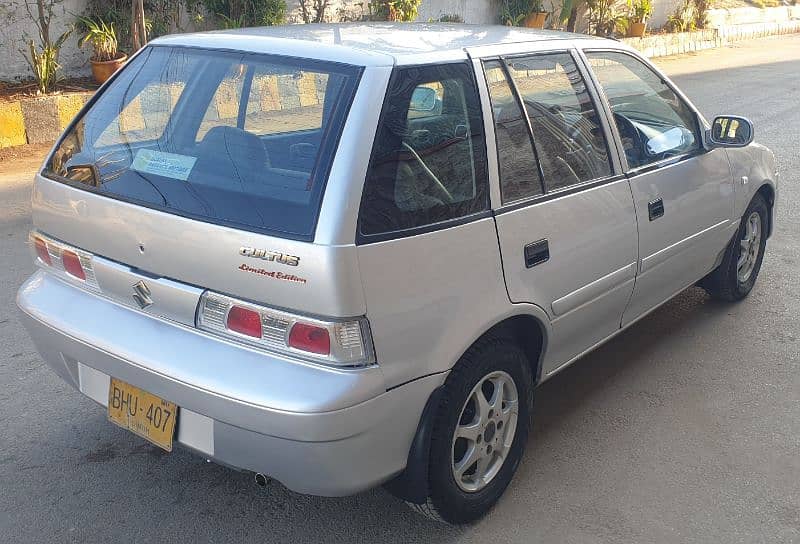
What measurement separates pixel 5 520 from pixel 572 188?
239 centimetres

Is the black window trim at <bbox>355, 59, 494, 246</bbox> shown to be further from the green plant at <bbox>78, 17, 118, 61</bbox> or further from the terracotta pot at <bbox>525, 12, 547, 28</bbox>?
the terracotta pot at <bbox>525, 12, 547, 28</bbox>

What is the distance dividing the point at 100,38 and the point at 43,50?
0.67 meters

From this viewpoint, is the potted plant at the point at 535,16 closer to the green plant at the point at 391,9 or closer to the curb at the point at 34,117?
the green plant at the point at 391,9

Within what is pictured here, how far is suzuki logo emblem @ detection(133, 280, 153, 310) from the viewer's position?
269cm

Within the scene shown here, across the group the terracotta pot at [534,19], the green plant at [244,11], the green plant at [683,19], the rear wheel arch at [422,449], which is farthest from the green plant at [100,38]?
the green plant at [683,19]

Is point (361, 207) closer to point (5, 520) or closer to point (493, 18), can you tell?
point (5, 520)

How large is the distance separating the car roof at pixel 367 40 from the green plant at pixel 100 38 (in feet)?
24.8

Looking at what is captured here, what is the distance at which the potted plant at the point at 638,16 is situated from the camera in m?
19.2

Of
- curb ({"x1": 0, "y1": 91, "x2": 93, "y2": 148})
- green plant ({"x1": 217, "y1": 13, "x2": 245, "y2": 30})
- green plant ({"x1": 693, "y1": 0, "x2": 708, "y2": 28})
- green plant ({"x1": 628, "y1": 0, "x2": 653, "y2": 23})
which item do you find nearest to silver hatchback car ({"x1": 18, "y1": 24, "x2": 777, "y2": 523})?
curb ({"x1": 0, "y1": 91, "x2": 93, "y2": 148})

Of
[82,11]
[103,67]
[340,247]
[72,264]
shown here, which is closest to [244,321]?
[340,247]

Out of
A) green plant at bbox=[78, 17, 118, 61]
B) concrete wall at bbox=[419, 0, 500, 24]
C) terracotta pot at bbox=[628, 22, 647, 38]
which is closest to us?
green plant at bbox=[78, 17, 118, 61]

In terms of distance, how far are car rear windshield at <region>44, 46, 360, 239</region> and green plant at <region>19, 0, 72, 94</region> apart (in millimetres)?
6932

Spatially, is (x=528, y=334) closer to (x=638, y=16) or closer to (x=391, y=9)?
(x=391, y=9)

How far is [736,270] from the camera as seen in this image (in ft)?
15.9
